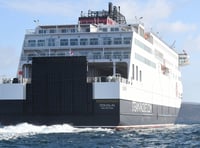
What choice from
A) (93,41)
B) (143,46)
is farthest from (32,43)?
(143,46)

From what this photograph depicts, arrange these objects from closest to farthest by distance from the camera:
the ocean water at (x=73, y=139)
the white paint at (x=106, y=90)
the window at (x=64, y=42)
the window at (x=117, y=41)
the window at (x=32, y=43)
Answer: the ocean water at (x=73, y=139) < the white paint at (x=106, y=90) < the window at (x=117, y=41) < the window at (x=64, y=42) < the window at (x=32, y=43)

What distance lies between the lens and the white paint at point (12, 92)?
1682 inches

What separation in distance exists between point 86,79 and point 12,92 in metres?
5.63

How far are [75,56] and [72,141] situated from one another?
1164 centimetres

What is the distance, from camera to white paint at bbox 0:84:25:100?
140 ft

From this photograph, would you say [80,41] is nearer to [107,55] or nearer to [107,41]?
[107,41]

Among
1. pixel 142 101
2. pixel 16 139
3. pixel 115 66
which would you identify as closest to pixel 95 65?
pixel 115 66

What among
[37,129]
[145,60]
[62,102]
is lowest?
[37,129]

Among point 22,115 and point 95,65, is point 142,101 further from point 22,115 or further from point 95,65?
point 22,115

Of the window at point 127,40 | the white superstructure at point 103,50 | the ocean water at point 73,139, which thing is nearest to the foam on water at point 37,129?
the ocean water at point 73,139

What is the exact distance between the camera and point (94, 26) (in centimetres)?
4994

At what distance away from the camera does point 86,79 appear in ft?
138

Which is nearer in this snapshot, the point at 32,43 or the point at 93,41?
the point at 93,41

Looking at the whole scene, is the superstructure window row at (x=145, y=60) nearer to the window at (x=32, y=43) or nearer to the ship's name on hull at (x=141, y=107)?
the ship's name on hull at (x=141, y=107)
